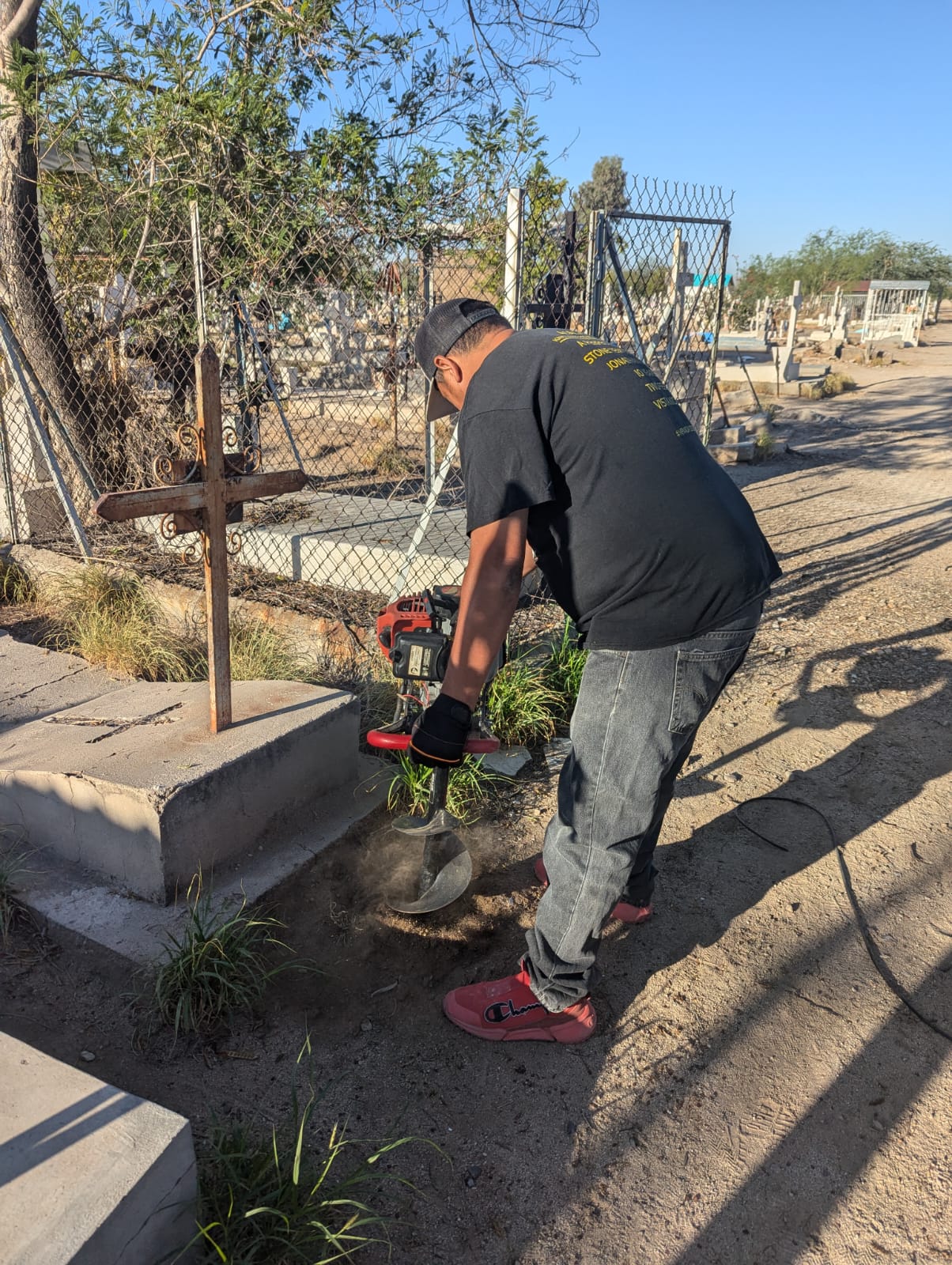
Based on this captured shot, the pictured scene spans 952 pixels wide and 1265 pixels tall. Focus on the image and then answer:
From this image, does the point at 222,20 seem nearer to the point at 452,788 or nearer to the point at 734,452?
the point at 452,788

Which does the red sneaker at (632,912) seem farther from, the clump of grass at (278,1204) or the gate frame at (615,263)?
the gate frame at (615,263)

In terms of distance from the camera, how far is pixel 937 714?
4.34 meters

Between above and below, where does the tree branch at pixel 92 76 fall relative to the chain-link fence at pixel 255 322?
above

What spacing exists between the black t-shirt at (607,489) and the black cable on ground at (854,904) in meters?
1.31

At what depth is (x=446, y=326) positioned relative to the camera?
220 centimetres

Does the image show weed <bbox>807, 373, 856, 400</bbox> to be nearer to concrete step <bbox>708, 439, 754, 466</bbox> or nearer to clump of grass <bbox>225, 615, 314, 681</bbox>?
concrete step <bbox>708, 439, 754, 466</bbox>

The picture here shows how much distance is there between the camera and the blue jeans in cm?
215

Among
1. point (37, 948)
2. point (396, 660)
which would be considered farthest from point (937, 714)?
point (37, 948)

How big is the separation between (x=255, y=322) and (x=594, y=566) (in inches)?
155

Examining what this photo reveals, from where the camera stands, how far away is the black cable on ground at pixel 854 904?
8.16 ft

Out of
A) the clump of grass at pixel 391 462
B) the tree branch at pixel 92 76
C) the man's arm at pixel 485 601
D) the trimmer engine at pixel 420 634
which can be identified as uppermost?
the tree branch at pixel 92 76

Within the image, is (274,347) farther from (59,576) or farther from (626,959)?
(626,959)

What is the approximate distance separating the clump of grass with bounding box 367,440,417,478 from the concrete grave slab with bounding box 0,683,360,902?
5.42m

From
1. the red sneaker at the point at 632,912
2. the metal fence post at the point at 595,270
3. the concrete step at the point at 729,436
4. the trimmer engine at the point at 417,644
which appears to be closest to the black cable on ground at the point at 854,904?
the red sneaker at the point at 632,912
